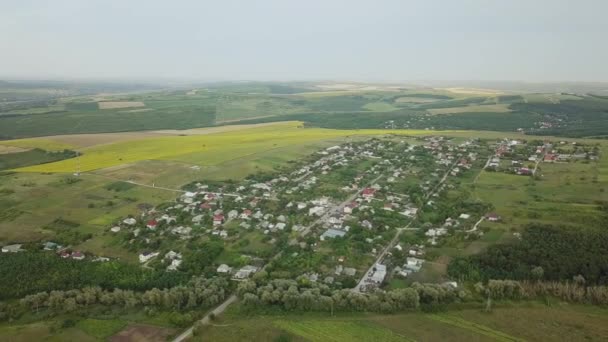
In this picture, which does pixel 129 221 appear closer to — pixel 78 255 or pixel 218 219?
pixel 78 255

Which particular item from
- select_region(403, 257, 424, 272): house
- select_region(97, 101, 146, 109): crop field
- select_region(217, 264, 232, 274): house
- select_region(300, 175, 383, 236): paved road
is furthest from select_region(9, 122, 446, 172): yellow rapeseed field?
select_region(97, 101, 146, 109): crop field

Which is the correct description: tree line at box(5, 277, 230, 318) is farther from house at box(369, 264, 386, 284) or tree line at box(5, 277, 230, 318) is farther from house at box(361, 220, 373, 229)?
house at box(361, 220, 373, 229)

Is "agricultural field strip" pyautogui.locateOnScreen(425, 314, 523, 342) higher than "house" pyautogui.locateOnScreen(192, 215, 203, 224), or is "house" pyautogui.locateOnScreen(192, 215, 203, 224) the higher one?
"house" pyautogui.locateOnScreen(192, 215, 203, 224)

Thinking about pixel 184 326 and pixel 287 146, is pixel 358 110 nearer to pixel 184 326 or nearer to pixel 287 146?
pixel 287 146

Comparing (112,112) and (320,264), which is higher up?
(112,112)

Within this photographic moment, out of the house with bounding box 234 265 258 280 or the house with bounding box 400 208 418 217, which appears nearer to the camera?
the house with bounding box 234 265 258 280

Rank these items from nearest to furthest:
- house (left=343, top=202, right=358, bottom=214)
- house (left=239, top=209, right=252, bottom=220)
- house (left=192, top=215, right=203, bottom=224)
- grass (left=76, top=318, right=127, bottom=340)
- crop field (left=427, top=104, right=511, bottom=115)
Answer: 1. grass (left=76, top=318, right=127, bottom=340)
2. house (left=192, top=215, right=203, bottom=224)
3. house (left=239, top=209, right=252, bottom=220)
4. house (left=343, top=202, right=358, bottom=214)
5. crop field (left=427, top=104, right=511, bottom=115)

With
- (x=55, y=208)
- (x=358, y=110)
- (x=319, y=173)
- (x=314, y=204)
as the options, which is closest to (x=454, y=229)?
(x=314, y=204)
